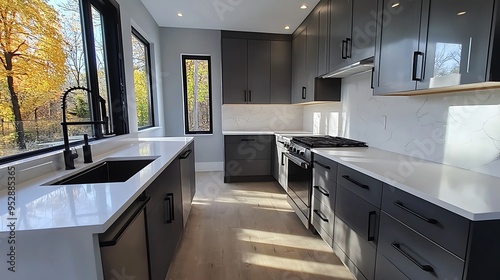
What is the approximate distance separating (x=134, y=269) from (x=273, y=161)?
2912 mm

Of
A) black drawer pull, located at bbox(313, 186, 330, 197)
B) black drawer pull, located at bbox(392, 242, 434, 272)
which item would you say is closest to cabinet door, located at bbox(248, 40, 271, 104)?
black drawer pull, located at bbox(313, 186, 330, 197)

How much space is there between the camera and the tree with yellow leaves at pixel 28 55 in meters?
1.21

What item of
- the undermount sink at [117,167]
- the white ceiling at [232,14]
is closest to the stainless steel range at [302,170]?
the undermount sink at [117,167]

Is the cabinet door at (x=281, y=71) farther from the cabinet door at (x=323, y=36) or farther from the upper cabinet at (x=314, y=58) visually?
the cabinet door at (x=323, y=36)

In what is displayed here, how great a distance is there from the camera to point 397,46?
1542 millimetres

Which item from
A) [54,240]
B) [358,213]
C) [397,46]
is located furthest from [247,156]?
[54,240]

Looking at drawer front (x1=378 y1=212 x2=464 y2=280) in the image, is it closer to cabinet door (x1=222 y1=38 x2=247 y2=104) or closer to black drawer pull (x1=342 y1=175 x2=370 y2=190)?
black drawer pull (x1=342 y1=175 x2=370 y2=190)

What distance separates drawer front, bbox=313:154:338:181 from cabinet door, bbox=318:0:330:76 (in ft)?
3.75

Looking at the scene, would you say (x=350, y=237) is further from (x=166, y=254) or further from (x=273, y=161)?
→ (x=273, y=161)

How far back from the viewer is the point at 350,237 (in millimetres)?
1642

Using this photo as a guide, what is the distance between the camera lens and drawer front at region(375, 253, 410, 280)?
1.20 m

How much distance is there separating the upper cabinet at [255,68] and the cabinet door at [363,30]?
197 centimetres

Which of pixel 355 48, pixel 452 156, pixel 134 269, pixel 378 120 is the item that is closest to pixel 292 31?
pixel 355 48

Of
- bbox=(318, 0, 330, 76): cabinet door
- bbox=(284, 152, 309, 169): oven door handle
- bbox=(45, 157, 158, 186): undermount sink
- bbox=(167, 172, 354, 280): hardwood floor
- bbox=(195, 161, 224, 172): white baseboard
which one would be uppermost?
bbox=(318, 0, 330, 76): cabinet door
